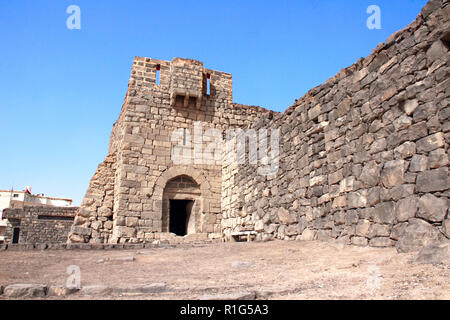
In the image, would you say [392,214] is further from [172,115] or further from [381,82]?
[172,115]

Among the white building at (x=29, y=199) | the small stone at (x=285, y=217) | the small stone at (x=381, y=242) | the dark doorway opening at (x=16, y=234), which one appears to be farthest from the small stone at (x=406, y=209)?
the white building at (x=29, y=199)

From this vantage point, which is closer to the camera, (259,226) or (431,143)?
(431,143)

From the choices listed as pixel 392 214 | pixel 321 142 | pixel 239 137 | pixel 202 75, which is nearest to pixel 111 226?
pixel 239 137

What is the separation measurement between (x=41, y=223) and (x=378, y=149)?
19123 mm

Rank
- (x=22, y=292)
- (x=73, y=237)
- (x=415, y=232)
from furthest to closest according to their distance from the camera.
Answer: (x=73, y=237), (x=415, y=232), (x=22, y=292)

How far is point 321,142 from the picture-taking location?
6535 mm

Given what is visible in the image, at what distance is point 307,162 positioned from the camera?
6898 millimetres

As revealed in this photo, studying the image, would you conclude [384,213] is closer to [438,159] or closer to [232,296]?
[438,159]

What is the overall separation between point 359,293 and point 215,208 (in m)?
8.53

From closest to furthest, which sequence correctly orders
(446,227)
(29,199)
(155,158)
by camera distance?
(446,227), (155,158), (29,199)

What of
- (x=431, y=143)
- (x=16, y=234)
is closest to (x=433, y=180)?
(x=431, y=143)

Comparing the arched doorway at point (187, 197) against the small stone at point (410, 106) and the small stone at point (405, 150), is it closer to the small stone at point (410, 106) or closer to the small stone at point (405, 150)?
the small stone at point (405, 150)

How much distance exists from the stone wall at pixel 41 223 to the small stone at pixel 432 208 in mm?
19095
